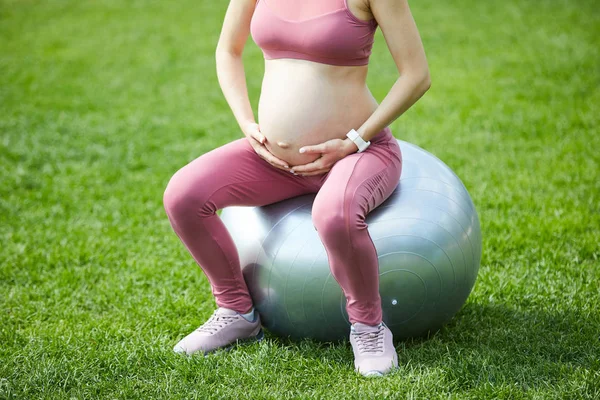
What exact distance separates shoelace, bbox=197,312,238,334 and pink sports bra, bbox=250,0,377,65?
43.8 inches

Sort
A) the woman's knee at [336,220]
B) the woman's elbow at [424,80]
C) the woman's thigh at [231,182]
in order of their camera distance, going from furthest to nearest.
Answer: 1. the woman's thigh at [231,182]
2. the woman's elbow at [424,80]
3. the woman's knee at [336,220]

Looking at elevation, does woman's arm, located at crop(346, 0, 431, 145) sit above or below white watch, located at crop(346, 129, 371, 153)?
above

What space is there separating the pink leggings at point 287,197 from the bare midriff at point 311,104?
0.40 feet

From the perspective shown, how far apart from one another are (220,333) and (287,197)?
646 mm

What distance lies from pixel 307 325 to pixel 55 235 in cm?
211

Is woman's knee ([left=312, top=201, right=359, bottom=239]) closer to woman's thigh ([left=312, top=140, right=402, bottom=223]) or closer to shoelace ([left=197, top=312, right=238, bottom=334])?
woman's thigh ([left=312, top=140, right=402, bottom=223])

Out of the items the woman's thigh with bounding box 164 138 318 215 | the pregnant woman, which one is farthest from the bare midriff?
the woman's thigh with bounding box 164 138 318 215

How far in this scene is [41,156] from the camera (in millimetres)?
5430

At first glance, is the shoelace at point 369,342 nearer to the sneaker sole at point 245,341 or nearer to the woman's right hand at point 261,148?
the sneaker sole at point 245,341

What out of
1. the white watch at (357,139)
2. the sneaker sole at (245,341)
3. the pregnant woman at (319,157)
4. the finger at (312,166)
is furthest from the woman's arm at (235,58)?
the sneaker sole at (245,341)

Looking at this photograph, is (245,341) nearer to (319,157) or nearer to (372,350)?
(372,350)

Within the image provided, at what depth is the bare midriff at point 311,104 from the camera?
2.74 meters

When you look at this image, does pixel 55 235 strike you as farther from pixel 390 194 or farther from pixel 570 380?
pixel 570 380

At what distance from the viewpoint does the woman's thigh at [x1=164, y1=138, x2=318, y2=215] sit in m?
2.78
